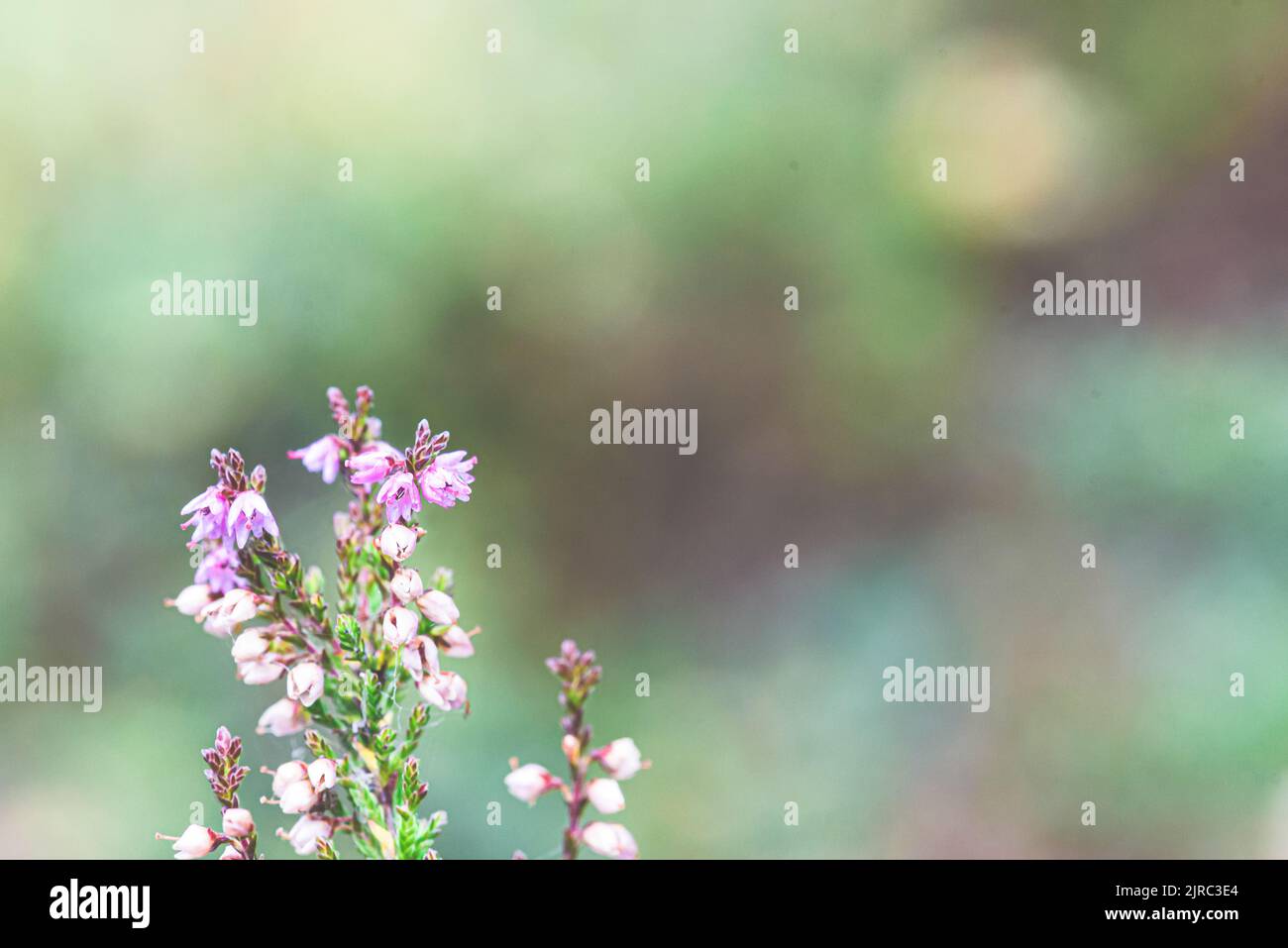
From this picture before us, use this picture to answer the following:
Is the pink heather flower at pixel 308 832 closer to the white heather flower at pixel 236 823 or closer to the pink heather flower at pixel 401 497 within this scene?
the white heather flower at pixel 236 823

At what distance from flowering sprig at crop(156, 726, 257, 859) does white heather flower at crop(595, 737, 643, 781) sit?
375 millimetres

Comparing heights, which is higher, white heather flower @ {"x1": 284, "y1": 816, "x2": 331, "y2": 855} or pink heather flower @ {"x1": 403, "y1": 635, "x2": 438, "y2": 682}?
pink heather flower @ {"x1": 403, "y1": 635, "x2": 438, "y2": 682}

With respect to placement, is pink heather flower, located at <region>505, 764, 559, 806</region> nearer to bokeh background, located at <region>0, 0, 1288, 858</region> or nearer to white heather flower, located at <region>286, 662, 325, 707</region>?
white heather flower, located at <region>286, 662, 325, 707</region>

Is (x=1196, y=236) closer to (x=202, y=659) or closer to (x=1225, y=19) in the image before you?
(x=1225, y=19)

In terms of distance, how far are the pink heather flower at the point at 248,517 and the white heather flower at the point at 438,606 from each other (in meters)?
0.18

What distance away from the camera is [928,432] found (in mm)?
4293

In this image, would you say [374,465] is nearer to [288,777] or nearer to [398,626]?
[398,626]

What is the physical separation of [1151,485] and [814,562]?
1.49 metres

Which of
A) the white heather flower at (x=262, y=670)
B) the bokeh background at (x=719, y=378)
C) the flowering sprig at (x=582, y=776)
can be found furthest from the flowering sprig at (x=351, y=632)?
the bokeh background at (x=719, y=378)

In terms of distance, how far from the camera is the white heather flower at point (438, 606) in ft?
3.37

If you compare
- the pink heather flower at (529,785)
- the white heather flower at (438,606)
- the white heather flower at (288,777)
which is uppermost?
the white heather flower at (438,606)

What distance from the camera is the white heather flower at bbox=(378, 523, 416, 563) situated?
40.3 inches

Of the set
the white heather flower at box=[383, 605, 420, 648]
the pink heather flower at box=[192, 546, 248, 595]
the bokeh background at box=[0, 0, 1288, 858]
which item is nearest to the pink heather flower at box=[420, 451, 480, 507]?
the white heather flower at box=[383, 605, 420, 648]
